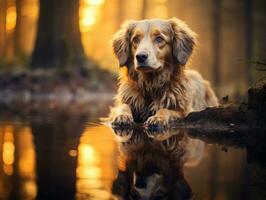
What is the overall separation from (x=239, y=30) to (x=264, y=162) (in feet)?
90.4

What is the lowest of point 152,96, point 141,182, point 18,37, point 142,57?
point 141,182

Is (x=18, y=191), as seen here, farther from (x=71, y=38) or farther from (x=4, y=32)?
(x=4, y=32)

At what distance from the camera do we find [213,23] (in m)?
30.4

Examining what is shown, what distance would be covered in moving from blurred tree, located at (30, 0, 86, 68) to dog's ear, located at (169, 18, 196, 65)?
11657 mm

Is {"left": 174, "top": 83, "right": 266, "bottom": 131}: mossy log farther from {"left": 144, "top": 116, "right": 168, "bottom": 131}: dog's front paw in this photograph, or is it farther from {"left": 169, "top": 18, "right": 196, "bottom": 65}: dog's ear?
{"left": 169, "top": 18, "right": 196, "bottom": 65}: dog's ear

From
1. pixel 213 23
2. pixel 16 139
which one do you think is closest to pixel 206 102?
pixel 16 139

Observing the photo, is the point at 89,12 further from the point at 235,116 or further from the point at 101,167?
the point at 101,167

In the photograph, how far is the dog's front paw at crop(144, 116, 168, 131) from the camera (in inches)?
284

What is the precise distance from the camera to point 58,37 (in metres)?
20.2

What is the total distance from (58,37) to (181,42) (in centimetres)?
1258

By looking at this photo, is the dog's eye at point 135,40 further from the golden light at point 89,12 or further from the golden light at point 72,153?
the golden light at point 89,12

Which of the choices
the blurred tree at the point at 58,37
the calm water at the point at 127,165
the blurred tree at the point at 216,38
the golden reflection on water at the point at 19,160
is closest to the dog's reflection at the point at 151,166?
the calm water at the point at 127,165

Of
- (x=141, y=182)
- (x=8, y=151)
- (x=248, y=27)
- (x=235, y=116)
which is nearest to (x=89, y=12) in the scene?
(x=248, y=27)

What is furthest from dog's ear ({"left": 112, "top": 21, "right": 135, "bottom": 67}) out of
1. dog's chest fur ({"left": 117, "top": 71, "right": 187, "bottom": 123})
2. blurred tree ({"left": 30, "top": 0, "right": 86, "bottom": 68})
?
blurred tree ({"left": 30, "top": 0, "right": 86, "bottom": 68})
